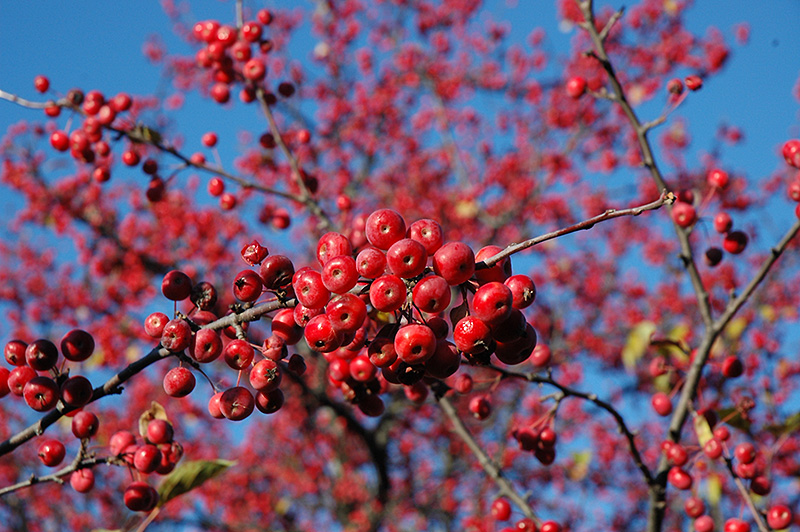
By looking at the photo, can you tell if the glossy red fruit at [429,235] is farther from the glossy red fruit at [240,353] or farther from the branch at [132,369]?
the glossy red fruit at [240,353]

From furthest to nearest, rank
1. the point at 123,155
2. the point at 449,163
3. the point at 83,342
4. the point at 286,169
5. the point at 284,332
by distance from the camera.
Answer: the point at 449,163 → the point at 286,169 → the point at 123,155 → the point at 83,342 → the point at 284,332

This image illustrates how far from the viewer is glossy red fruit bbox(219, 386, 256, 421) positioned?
1849 mm

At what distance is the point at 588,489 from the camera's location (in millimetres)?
11359

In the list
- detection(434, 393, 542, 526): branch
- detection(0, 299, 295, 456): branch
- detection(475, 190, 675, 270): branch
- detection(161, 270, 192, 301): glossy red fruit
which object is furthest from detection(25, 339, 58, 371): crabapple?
detection(434, 393, 542, 526): branch

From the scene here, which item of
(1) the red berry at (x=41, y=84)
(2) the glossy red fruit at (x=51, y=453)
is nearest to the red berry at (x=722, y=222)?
(2) the glossy red fruit at (x=51, y=453)

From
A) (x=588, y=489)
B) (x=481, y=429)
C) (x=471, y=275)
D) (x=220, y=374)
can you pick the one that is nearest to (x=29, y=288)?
(x=220, y=374)

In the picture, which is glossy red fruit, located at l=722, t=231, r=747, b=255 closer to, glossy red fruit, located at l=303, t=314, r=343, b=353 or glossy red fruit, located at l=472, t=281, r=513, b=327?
glossy red fruit, located at l=472, t=281, r=513, b=327

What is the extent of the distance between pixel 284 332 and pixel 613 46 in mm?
13414

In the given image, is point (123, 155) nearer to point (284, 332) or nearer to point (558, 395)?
point (284, 332)

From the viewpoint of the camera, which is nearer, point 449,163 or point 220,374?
point 220,374

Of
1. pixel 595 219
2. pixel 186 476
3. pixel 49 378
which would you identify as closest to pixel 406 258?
pixel 595 219

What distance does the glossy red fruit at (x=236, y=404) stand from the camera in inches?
72.8

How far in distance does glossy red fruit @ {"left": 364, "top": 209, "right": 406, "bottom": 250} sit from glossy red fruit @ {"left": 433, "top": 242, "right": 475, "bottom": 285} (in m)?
0.21

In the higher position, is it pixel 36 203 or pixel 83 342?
pixel 36 203
